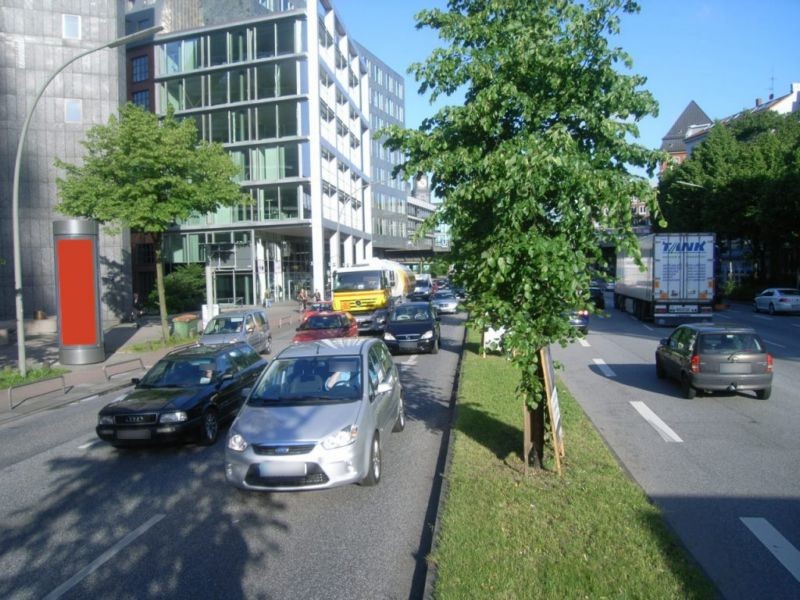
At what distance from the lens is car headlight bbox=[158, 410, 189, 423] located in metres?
9.40

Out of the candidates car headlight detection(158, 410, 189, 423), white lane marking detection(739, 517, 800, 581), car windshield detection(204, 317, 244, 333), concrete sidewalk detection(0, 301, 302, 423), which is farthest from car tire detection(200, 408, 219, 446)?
car windshield detection(204, 317, 244, 333)

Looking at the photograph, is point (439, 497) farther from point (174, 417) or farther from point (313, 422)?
point (174, 417)

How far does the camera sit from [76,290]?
71.8ft

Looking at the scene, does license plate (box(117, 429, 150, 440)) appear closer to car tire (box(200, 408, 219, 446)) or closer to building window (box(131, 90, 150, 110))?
car tire (box(200, 408, 219, 446))

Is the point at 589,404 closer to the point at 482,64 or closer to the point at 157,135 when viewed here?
the point at 482,64

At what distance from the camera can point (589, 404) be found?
41.8 ft

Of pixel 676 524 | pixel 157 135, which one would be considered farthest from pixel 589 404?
pixel 157 135

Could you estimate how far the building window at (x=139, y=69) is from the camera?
179 ft

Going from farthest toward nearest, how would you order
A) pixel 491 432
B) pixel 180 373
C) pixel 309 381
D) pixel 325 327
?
pixel 325 327 < pixel 180 373 < pixel 491 432 < pixel 309 381

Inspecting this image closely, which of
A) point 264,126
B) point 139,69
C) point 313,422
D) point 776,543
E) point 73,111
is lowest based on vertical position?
point 776,543

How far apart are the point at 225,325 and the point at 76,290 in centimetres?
493

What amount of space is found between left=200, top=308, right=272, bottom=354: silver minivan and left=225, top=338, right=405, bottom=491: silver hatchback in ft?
42.2

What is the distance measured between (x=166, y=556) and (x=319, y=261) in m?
42.3

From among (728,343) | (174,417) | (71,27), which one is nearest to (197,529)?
(174,417)
